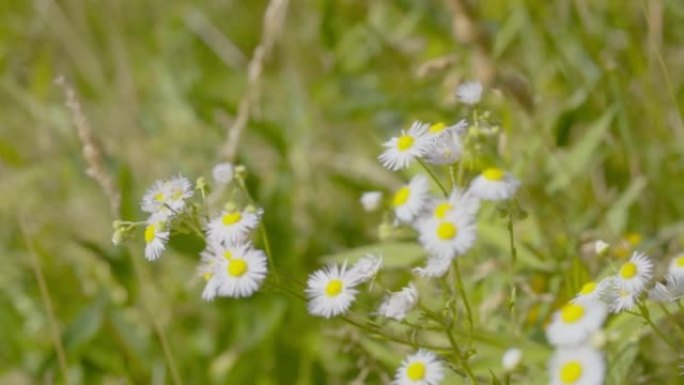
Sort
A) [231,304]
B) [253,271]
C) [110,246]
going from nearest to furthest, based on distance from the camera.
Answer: [253,271] → [231,304] → [110,246]

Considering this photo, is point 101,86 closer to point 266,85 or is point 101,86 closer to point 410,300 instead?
point 266,85

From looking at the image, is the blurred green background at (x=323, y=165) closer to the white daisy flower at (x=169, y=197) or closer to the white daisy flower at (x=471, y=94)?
the white daisy flower at (x=471, y=94)

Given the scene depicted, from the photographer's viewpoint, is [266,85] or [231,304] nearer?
[231,304]

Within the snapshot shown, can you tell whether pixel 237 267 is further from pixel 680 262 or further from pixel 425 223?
pixel 680 262

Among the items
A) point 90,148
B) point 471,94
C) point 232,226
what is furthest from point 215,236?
point 90,148

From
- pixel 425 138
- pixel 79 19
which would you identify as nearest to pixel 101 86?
pixel 79 19
